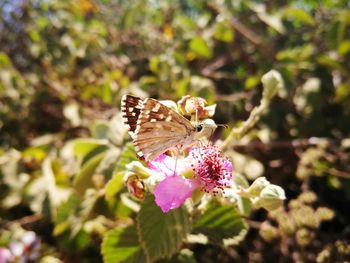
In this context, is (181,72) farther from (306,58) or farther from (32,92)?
(32,92)

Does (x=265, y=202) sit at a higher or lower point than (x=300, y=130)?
higher

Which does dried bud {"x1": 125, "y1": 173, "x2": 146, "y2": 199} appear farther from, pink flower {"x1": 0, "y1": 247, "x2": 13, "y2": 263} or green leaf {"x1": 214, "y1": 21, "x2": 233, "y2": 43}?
green leaf {"x1": 214, "y1": 21, "x2": 233, "y2": 43}

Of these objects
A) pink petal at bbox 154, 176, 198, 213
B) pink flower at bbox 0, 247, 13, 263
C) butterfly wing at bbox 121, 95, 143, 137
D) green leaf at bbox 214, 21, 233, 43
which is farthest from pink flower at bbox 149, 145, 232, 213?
green leaf at bbox 214, 21, 233, 43

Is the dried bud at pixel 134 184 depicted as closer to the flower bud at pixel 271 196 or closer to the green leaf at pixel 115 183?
the green leaf at pixel 115 183

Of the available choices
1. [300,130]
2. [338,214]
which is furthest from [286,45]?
[338,214]

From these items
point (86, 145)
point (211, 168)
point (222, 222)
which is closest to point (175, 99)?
point (86, 145)

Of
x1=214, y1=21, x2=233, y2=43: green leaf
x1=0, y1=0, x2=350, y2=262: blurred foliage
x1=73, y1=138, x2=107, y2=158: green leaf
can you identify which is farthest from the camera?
x1=214, y1=21, x2=233, y2=43: green leaf
